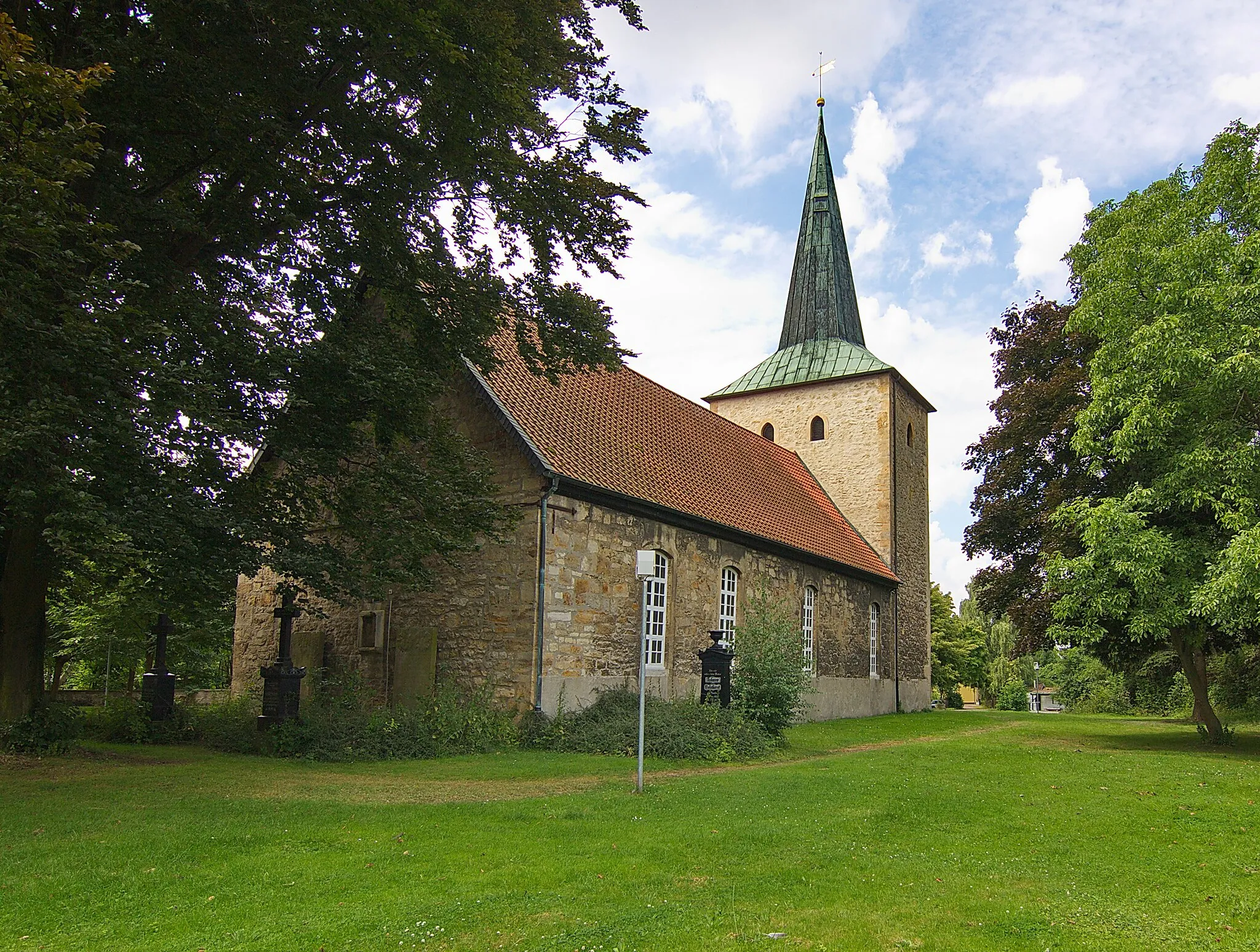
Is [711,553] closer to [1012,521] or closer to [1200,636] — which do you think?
[1012,521]

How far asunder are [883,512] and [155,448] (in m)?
22.2

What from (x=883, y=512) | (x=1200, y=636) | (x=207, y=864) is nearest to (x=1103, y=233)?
(x=1200, y=636)

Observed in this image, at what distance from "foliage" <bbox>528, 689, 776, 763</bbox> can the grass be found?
152 centimetres

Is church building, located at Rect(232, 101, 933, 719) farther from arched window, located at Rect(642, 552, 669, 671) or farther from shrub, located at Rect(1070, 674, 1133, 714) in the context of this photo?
shrub, located at Rect(1070, 674, 1133, 714)

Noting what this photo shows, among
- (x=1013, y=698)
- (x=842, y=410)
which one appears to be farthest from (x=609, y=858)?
(x=1013, y=698)

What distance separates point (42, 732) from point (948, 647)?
3650cm

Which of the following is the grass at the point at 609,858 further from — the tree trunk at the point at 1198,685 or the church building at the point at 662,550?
the tree trunk at the point at 1198,685

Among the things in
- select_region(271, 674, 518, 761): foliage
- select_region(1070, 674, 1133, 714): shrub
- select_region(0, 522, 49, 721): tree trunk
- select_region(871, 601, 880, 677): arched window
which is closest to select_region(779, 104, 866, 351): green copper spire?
select_region(871, 601, 880, 677): arched window

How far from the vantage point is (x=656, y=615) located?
55.0 feet

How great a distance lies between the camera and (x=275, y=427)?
38.1 feet

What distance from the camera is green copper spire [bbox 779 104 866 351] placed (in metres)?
31.3

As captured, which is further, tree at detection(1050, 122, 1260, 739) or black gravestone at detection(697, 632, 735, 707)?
black gravestone at detection(697, 632, 735, 707)

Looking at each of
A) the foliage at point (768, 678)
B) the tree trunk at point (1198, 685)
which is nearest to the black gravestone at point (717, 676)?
the foliage at point (768, 678)

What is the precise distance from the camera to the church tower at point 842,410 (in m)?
27.9
